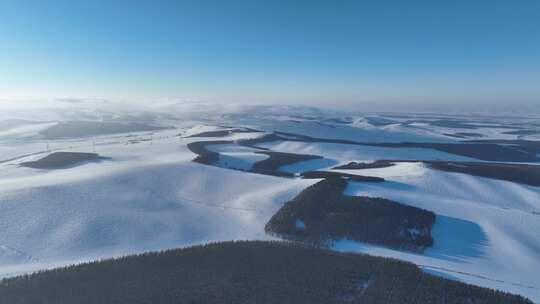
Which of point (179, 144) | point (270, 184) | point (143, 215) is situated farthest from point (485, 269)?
point (179, 144)

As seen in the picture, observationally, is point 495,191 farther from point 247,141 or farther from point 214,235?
point 247,141

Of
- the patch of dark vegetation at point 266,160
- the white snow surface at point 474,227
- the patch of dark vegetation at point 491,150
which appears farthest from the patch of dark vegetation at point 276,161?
the patch of dark vegetation at point 491,150

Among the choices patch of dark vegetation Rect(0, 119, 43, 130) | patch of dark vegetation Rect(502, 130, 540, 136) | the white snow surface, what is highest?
the white snow surface

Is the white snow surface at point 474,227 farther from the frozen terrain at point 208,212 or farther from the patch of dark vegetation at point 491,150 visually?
the patch of dark vegetation at point 491,150

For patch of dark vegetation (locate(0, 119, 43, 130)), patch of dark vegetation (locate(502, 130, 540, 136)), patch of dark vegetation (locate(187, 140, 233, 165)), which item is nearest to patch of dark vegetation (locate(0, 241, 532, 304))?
patch of dark vegetation (locate(187, 140, 233, 165))

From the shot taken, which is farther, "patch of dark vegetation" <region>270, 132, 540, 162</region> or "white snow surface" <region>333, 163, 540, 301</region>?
"patch of dark vegetation" <region>270, 132, 540, 162</region>

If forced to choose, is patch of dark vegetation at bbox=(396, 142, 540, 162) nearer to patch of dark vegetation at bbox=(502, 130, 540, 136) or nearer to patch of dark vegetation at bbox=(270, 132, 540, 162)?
patch of dark vegetation at bbox=(270, 132, 540, 162)
